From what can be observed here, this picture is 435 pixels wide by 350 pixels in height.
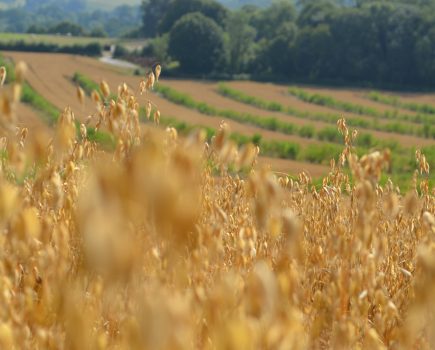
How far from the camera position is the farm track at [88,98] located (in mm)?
19031

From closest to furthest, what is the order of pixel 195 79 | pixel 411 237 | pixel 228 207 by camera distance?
pixel 411 237 → pixel 228 207 → pixel 195 79

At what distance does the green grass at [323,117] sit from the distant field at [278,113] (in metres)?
0.04

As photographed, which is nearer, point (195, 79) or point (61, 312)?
point (61, 312)

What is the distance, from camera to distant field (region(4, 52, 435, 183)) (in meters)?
19.6

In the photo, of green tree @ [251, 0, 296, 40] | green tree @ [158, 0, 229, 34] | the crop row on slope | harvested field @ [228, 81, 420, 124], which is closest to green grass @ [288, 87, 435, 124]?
harvested field @ [228, 81, 420, 124]

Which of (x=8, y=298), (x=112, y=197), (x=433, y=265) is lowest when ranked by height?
(x=8, y=298)

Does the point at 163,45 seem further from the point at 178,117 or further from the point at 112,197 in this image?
the point at 112,197

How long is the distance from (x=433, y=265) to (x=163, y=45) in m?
51.8

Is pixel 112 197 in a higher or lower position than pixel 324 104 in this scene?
higher

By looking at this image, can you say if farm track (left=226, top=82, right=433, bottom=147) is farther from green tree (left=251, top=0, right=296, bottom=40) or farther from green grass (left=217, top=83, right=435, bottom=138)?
green tree (left=251, top=0, right=296, bottom=40)

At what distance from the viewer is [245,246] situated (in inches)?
56.4

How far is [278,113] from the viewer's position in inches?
1254

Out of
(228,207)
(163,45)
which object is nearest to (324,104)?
(163,45)

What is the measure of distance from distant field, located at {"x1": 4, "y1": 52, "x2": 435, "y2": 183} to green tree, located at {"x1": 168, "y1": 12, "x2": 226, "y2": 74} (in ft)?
16.8
